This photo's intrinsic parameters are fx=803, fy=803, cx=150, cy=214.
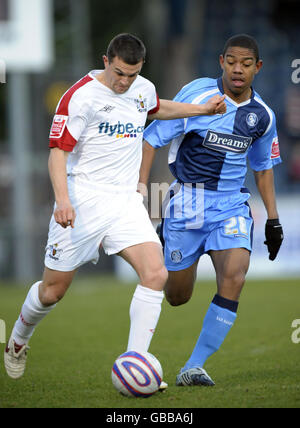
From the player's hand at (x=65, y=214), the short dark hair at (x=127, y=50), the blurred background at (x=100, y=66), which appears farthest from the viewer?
the blurred background at (x=100, y=66)

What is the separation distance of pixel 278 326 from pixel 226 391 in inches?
151

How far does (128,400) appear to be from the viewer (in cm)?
516

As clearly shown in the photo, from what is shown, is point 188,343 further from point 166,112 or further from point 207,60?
point 207,60

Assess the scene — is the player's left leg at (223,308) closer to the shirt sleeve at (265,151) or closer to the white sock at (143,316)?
the white sock at (143,316)

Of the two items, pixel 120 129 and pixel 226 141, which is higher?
pixel 120 129

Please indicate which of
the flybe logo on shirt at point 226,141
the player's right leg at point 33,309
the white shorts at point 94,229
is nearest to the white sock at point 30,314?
the player's right leg at point 33,309

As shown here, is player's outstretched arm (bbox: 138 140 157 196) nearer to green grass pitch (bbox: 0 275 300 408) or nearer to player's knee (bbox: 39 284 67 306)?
player's knee (bbox: 39 284 67 306)

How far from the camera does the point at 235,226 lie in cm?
Answer: 609

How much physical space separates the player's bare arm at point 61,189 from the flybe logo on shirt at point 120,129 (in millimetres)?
326

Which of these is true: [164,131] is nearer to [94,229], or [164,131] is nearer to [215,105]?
[215,105]

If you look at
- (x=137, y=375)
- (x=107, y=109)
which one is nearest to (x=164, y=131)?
(x=107, y=109)

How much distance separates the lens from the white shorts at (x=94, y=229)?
5.54 m

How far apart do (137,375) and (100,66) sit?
22579mm
